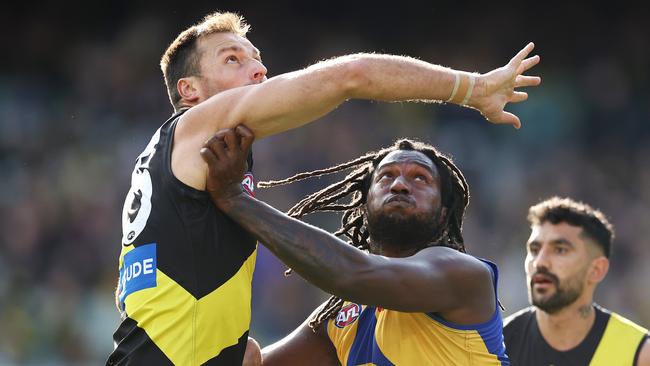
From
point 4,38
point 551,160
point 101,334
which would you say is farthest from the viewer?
point 4,38

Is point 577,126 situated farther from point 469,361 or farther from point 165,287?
point 165,287

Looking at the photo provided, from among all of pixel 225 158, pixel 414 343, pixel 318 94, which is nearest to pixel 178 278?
pixel 225 158

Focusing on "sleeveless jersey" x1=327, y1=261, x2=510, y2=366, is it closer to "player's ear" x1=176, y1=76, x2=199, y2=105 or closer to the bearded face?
the bearded face

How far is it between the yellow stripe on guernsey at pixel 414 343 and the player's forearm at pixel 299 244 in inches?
29.4

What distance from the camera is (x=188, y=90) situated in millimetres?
5215

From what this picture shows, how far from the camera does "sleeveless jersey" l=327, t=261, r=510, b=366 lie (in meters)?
5.28

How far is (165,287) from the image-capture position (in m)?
4.45

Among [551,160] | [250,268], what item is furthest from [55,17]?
[250,268]

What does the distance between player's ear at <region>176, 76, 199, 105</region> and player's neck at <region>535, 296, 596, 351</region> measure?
4.19 metres

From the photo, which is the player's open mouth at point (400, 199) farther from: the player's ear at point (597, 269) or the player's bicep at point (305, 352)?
the player's ear at point (597, 269)

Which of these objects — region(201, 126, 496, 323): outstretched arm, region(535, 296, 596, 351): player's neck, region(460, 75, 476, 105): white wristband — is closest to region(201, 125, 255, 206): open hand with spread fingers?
region(201, 126, 496, 323): outstretched arm

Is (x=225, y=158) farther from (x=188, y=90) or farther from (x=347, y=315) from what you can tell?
(x=347, y=315)

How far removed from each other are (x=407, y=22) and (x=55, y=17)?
557 centimetres

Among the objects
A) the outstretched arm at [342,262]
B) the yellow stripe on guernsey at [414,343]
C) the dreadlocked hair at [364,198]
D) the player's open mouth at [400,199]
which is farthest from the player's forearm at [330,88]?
the yellow stripe on guernsey at [414,343]
